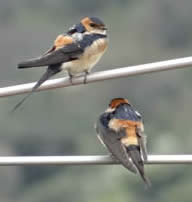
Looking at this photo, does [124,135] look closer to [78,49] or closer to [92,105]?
[78,49]

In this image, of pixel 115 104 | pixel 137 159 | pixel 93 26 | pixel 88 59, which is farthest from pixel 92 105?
pixel 137 159

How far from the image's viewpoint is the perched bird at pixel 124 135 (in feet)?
21.4

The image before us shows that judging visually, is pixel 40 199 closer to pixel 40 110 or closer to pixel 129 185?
pixel 129 185

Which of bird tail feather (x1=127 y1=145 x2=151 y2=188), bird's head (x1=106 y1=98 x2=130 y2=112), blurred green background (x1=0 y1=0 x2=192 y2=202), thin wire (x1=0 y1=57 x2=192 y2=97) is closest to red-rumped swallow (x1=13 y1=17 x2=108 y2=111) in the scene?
bird's head (x1=106 y1=98 x2=130 y2=112)

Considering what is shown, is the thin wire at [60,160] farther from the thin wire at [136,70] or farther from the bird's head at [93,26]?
the bird's head at [93,26]

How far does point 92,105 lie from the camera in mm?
28891

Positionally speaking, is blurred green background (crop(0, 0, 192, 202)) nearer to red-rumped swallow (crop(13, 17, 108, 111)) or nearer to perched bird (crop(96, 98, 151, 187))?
red-rumped swallow (crop(13, 17, 108, 111))

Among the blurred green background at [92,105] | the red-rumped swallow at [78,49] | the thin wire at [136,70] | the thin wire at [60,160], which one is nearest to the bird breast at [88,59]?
the red-rumped swallow at [78,49]

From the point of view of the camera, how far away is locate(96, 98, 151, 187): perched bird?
652 centimetres

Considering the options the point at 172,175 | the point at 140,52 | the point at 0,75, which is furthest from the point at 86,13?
the point at 172,175

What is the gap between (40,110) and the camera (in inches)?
1112

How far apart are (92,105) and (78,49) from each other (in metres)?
21.4

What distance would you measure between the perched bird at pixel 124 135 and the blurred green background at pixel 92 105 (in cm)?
1565

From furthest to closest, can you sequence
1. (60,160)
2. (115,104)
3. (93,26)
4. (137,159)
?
(93,26) → (115,104) → (137,159) → (60,160)
